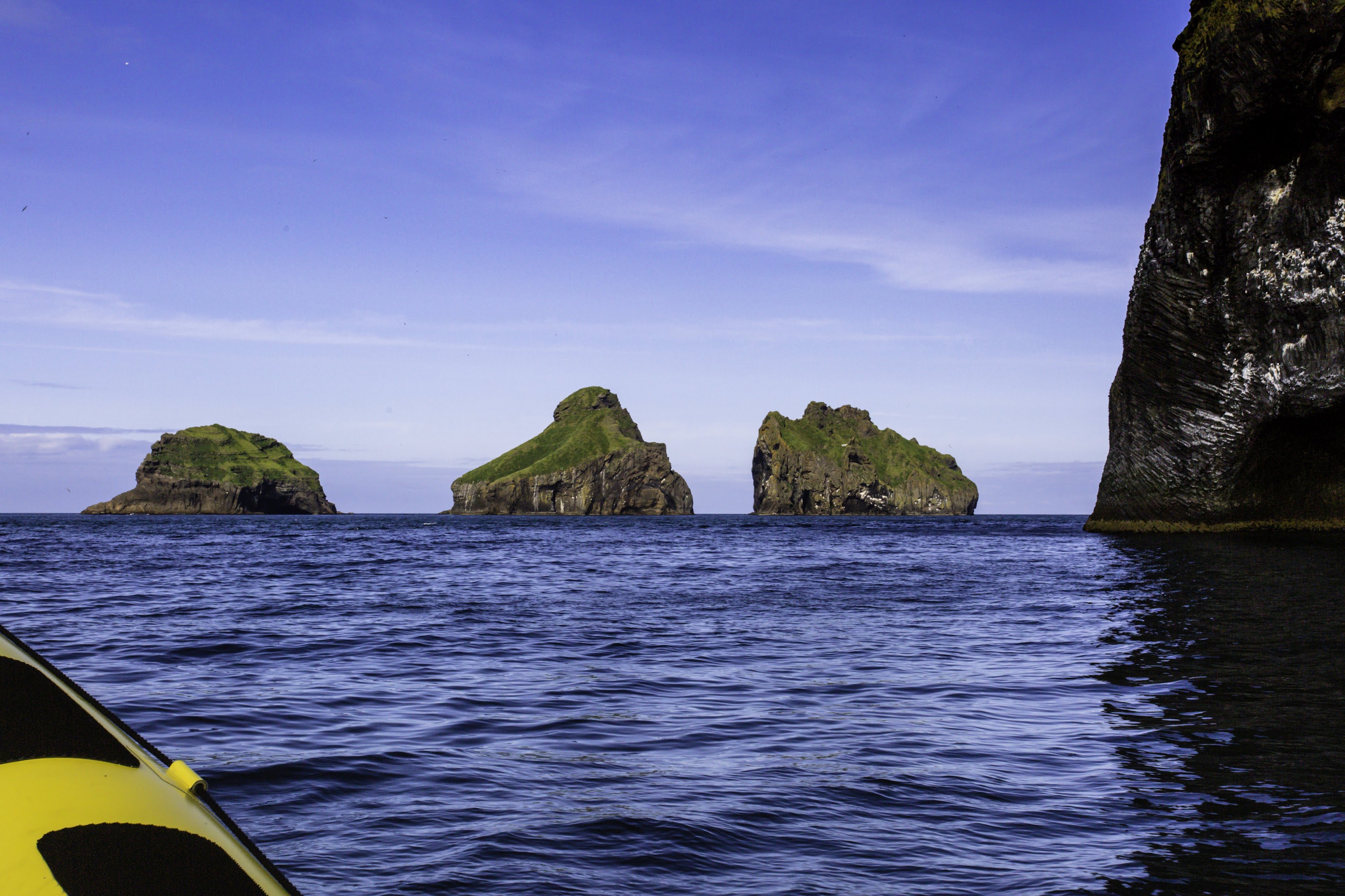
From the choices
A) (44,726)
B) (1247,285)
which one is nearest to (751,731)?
(44,726)

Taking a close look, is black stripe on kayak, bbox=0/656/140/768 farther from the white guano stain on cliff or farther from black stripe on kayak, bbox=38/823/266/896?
the white guano stain on cliff

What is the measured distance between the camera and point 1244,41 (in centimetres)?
3953

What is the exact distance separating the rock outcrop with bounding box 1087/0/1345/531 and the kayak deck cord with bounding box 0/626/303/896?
45.7 m

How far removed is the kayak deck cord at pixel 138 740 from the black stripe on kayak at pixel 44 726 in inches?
2.6

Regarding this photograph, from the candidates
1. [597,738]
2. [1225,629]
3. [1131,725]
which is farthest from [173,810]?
[1225,629]

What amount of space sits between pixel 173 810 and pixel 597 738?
19.3 ft

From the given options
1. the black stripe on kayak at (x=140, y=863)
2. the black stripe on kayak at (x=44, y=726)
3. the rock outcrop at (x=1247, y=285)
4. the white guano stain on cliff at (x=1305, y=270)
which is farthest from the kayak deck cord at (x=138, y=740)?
the white guano stain on cliff at (x=1305, y=270)

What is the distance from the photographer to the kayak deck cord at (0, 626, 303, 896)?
3232mm

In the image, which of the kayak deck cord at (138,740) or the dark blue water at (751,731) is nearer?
the kayak deck cord at (138,740)

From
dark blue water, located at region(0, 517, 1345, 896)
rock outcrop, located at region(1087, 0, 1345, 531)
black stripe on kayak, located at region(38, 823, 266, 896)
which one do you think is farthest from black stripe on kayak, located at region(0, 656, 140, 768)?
rock outcrop, located at region(1087, 0, 1345, 531)

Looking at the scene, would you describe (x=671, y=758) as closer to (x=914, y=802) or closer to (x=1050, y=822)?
(x=914, y=802)

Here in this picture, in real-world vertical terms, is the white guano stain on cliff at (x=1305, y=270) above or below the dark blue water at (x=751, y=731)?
above

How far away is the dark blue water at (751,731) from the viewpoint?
5.59 m

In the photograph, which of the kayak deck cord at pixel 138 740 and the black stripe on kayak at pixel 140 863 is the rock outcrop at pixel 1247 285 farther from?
the black stripe on kayak at pixel 140 863
